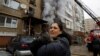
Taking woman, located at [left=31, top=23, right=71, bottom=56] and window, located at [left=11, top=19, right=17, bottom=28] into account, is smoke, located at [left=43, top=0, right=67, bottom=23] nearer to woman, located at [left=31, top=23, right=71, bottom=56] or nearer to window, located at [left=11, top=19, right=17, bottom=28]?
window, located at [left=11, top=19, right=17, bottom=28]

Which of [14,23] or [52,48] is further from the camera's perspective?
[14,23]

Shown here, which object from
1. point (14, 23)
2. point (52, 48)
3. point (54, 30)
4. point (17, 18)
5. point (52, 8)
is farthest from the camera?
point (52, 8)

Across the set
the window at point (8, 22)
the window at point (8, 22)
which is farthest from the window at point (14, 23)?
the window at point (8, 22)

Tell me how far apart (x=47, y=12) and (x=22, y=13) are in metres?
7.90

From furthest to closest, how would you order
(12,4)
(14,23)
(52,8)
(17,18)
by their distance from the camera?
(52,8)
(17,18)
(14,23)
(12,4)

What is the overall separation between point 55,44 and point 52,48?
0.21 ft

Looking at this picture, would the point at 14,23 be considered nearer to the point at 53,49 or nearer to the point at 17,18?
the point at 17,18

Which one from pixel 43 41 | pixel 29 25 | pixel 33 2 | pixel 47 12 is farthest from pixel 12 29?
pixel 43 41

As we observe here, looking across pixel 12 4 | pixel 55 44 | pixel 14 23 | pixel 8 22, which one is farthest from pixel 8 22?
pixel 55 44

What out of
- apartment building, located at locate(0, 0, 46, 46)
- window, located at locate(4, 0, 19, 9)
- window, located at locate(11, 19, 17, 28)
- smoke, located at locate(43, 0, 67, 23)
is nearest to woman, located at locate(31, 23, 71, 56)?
apartment building, located at locate(0, 0, 46, 46)

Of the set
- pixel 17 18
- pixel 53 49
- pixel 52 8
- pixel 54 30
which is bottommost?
pixel 53 49

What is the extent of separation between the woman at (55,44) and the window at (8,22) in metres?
17.7

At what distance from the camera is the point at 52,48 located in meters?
2.03

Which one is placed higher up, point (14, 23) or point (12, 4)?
point (12, 4)
